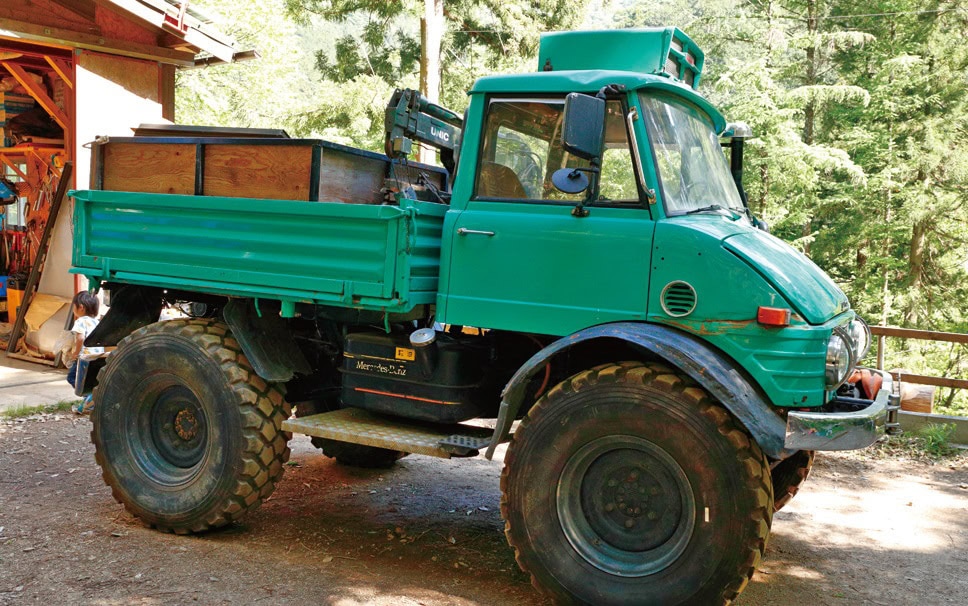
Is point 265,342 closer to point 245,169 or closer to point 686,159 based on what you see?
point 245,169

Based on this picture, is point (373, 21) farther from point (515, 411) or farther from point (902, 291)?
point (515, 411)

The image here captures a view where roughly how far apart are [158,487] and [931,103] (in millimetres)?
18238

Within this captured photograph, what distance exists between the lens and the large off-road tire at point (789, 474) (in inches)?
196

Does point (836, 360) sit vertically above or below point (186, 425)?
A: above

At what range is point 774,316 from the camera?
3.85m

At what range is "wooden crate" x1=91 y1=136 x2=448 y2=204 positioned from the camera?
4.84 meters

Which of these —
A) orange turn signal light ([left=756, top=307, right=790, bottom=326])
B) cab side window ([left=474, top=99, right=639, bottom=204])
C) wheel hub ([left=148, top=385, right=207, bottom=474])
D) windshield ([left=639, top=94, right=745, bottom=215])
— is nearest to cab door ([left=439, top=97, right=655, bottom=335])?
cab side window ([left=474, top=99, right=639, bottom=204])

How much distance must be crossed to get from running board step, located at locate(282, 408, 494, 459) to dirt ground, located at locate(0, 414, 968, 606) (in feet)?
2.36

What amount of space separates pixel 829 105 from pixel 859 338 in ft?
60.7

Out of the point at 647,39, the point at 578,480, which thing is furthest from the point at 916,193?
the point at 578,480

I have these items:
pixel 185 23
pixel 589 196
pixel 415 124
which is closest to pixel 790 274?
pixel 589 196

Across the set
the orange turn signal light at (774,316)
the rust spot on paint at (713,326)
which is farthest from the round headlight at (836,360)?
the rust spot on paint at (713,326)

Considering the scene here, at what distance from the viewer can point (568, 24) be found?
70.4 feet

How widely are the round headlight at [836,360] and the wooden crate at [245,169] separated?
2779mm
